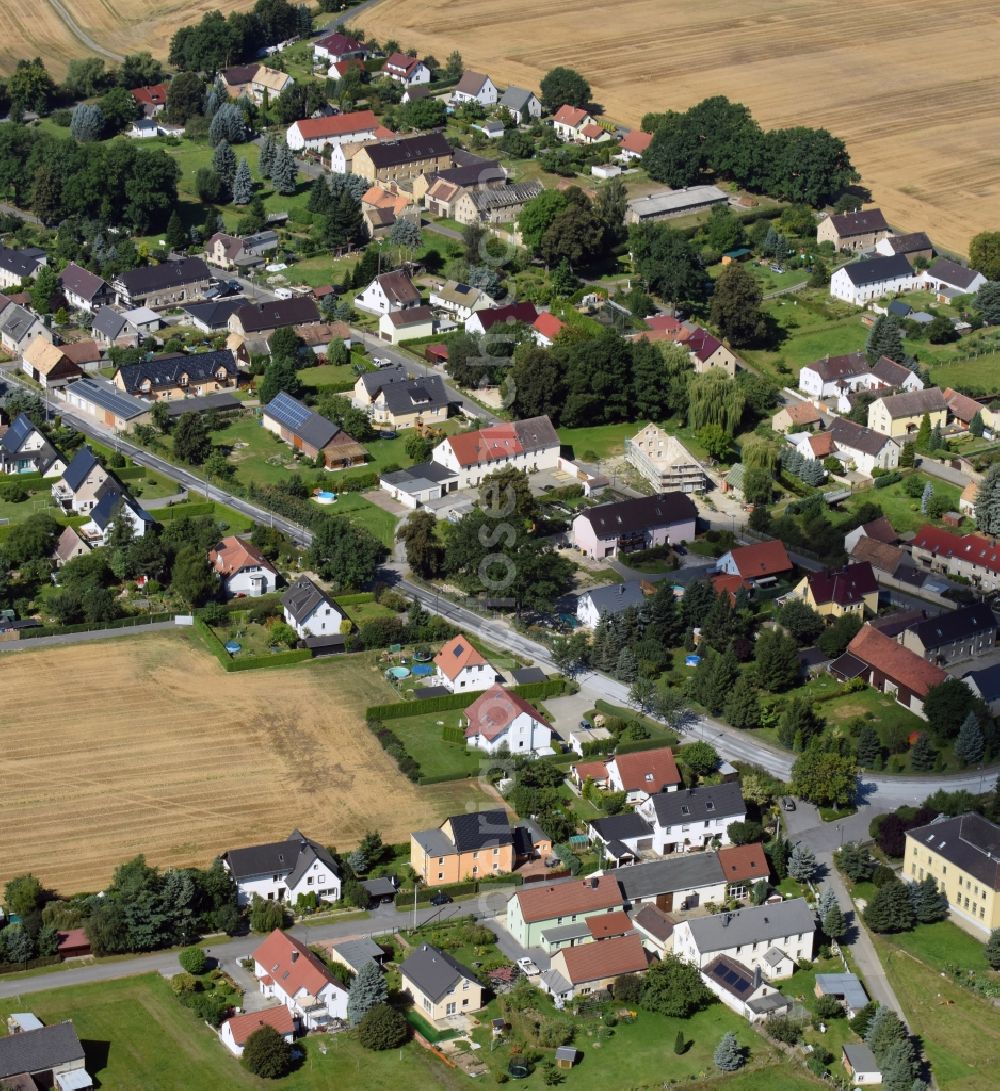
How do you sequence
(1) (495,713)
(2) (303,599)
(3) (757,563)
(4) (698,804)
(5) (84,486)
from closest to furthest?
1. (4) (698,804)
2. (1) (495,713)
3. (2) (303,599)
4. (3) (757,563)
5. (5) (84,486)

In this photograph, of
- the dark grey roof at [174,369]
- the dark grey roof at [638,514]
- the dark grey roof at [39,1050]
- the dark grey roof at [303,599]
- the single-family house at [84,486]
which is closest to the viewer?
the dark grey roof at [39,1050]

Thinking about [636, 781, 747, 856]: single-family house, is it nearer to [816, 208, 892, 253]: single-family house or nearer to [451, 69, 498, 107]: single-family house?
[816, 208, 892, 253]: single-family house

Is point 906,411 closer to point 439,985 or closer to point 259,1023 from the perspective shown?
point 439,985

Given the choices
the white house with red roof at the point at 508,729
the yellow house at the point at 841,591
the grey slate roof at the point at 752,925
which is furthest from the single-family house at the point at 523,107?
the grey slate roof at the point at 752,925

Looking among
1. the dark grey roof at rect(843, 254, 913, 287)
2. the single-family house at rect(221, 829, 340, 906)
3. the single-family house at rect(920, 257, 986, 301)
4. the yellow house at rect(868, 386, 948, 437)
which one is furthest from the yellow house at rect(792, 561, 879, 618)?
the single-family house at rect(920, 257, 986, 301)

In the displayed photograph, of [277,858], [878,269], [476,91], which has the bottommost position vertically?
[277,858]

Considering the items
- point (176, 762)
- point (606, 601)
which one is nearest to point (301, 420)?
point (606, 601)

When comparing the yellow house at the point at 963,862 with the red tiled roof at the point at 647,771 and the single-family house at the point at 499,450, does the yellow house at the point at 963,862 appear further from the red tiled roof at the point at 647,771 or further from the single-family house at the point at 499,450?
the single-family house at the point at 499,450
